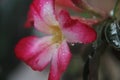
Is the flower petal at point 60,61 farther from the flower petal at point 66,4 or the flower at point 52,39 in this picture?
the flower petal at point 66,4

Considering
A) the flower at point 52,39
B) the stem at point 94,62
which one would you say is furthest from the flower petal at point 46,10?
the stem at point 94,62

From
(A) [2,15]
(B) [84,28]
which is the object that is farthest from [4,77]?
(B) [84,28]

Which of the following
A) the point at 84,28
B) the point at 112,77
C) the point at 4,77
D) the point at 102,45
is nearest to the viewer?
the point at 84,28

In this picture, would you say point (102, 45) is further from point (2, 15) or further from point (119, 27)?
point (2, 15)

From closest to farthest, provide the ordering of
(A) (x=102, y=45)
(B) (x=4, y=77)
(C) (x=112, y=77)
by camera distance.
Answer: (A) (x=102, y=45) < (C) (x=112, y=77) < (B) (x=4, y=77)

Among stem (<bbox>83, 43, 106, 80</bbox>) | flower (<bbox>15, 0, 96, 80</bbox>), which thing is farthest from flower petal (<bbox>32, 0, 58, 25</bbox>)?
stem (<bbox>83, 43, 106, 80</bbox>)

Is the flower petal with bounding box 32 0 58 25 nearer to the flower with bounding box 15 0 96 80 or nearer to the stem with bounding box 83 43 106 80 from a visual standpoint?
the flower with bounding box 15 0 96 80

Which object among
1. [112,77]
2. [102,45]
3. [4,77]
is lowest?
[4,77]

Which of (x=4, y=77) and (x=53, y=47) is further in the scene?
Answer: (x=4, y=77)
